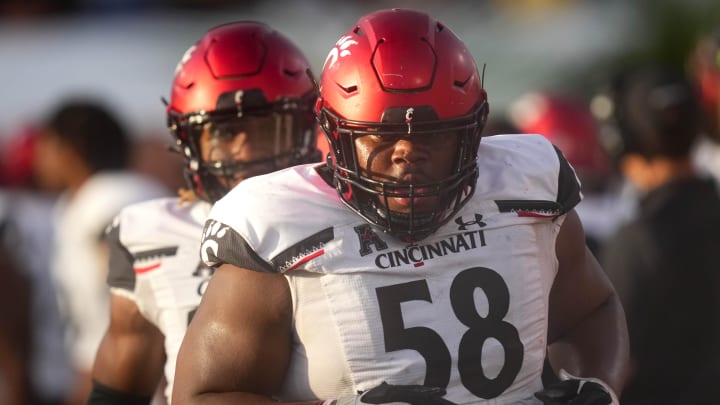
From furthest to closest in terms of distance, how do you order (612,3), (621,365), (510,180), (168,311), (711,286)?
(612,3)
(711,286)
(168,311)
(621,365)
(510,180)

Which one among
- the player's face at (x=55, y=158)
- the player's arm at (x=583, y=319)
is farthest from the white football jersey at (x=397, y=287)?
the player's face at (x=55, y=158)

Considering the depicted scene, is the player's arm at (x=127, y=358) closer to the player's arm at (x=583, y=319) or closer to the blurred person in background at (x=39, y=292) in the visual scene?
the player's arm at (x=583, y=319)

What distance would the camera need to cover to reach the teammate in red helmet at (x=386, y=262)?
2.53m

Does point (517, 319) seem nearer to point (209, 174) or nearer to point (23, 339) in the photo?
point (209, 174)

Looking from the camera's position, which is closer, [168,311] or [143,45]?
[168,311]

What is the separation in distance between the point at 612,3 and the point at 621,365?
12896mm

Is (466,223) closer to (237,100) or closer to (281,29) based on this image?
(237,100)

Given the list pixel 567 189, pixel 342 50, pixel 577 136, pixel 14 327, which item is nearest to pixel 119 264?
pixel 342 50

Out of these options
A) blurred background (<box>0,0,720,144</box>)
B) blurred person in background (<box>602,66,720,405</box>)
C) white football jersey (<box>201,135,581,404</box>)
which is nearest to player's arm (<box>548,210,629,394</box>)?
white football jersey (<box>201,135,581,404</box>)

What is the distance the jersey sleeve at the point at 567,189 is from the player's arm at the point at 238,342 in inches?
27.3

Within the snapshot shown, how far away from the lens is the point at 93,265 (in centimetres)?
536

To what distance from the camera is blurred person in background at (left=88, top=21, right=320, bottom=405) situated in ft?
10.6

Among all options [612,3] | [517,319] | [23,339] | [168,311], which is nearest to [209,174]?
[168,311]

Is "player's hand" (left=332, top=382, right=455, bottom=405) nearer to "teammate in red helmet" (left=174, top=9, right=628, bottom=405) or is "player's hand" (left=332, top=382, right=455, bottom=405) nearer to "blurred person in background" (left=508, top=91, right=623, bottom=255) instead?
"teammate in red helmet" (left=174, top=9, right=628, bottom=405)
